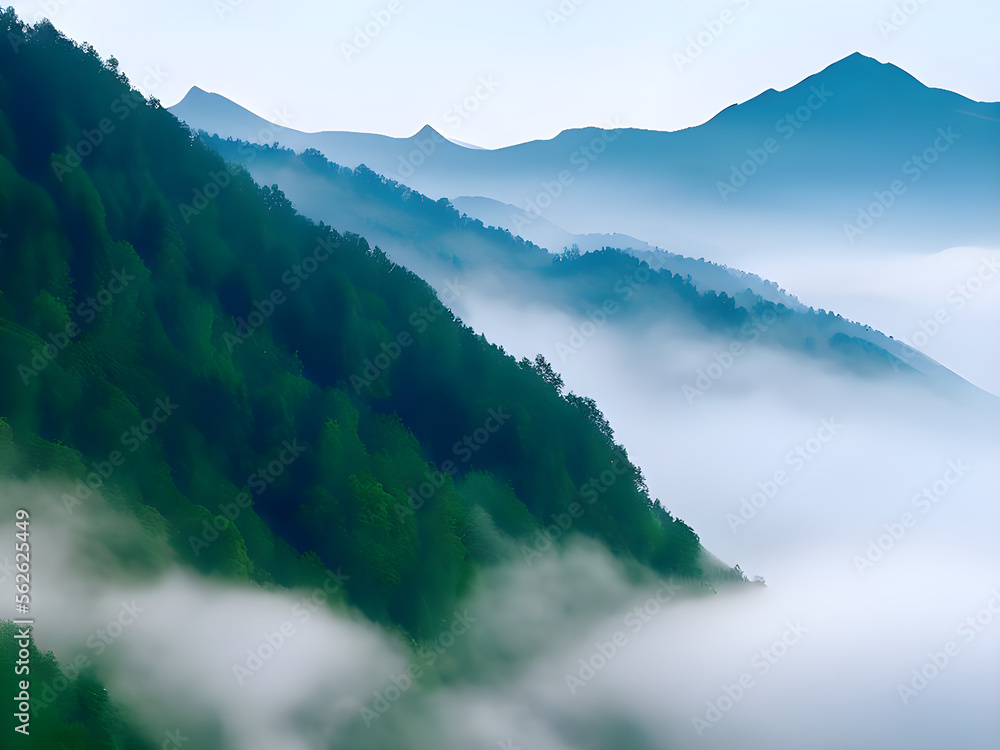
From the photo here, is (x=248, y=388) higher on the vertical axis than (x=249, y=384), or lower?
lower

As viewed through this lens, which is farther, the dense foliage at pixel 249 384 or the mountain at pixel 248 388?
the dense foliage at pixel 249 384

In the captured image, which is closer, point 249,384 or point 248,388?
point 248,388

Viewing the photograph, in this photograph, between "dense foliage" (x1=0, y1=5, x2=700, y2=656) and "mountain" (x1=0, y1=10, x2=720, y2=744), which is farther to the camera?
"dense foliage" (x1=0, y1=5, x2=700, y2=656)

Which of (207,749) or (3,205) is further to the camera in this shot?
(3,205)

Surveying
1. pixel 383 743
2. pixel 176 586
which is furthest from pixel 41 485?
pixel 383 743

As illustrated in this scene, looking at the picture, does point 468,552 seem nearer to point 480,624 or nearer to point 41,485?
point 480,624

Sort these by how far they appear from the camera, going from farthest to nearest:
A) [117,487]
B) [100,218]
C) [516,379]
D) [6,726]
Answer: [516,379] → [100,218] → [117,487] → [6,726]

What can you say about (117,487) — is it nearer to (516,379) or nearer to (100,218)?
(100,218)

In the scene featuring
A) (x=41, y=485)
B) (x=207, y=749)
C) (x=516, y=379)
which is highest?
(x=516, y=379)

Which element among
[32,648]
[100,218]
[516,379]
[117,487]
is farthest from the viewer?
[516,379]

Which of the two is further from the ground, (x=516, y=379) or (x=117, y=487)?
(x=516, y=379)
